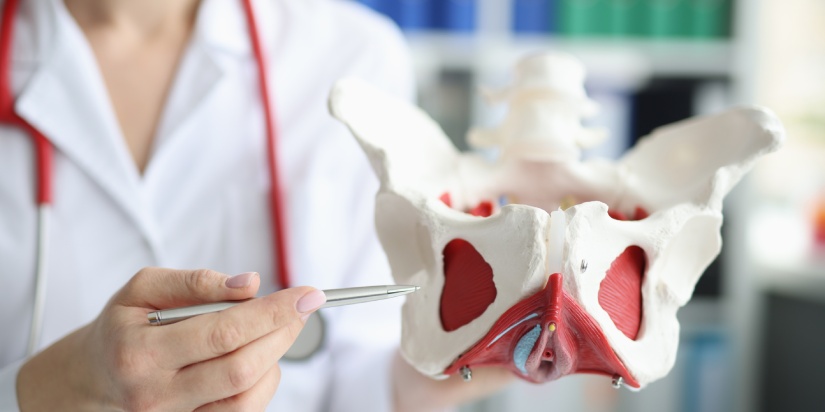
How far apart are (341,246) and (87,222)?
0.92ft

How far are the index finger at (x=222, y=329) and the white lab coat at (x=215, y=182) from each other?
1.18 ft

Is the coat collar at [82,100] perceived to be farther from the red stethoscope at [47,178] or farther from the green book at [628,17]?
the green book at [628,17]

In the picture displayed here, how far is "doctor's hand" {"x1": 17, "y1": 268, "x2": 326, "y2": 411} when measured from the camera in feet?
1.49

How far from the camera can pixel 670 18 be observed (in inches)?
67.9

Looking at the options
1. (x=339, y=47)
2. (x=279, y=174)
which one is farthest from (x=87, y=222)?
(x=339, y=47)

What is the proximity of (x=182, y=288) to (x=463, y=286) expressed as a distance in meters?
0.19

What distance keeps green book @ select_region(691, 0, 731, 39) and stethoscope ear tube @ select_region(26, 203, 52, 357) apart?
4.82 feet

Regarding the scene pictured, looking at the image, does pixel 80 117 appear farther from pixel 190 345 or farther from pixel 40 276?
pixel 190 345

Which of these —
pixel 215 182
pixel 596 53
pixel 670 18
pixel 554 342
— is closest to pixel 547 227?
pixel 554 342

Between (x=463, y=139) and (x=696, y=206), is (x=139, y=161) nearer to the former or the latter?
(x=696, y=206)

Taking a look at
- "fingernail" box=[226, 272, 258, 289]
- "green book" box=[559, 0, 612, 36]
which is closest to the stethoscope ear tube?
"fingernail" box=[226, 272, 258, 289]

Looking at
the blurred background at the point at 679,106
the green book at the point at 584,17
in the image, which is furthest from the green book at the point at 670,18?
the green book at the point at 584,17

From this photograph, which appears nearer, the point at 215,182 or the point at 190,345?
the point at 190,345

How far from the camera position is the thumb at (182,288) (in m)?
0.47
